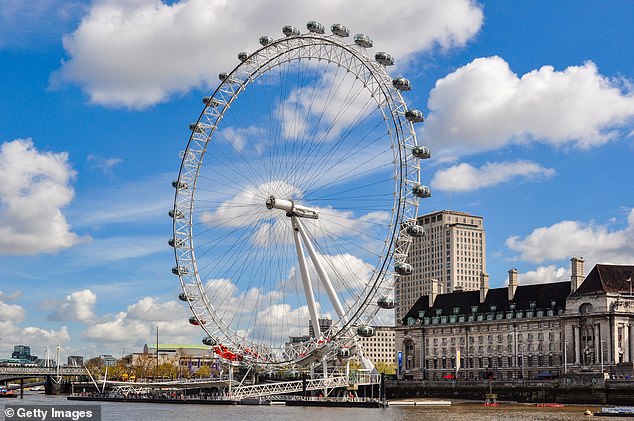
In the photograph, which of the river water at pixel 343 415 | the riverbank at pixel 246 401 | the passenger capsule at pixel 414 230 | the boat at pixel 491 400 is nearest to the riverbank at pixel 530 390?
the boat at pixel 491 400

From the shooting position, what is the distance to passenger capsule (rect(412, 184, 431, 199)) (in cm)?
8000

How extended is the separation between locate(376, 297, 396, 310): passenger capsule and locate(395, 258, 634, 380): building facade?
129 ft

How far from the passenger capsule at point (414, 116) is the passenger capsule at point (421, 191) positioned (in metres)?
5.52

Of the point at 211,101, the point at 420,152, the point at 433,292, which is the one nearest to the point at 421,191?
the point at 420,152

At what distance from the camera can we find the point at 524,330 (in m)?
124

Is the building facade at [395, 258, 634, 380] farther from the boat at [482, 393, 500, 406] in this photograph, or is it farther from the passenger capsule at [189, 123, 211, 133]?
the passenger capsule at [189, 123, 211, 133]

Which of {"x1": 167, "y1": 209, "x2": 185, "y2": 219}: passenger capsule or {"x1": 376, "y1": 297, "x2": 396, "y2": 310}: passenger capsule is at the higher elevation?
{"x1": 167, "y1": 209, "x2": 185, "y2": 219}: passenger capsule

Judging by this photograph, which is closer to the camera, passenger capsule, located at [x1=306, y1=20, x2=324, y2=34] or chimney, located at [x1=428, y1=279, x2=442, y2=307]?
passenger capsule, located at [x1=306, y1=20, x2=324, y2=34]

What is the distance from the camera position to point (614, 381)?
96.2 m

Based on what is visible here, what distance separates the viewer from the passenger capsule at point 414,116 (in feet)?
259

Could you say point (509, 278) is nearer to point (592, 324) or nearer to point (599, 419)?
point (592, 324)

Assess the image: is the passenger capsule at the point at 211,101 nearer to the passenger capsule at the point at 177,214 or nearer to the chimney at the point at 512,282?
the passenger capsule at the point at 177,214

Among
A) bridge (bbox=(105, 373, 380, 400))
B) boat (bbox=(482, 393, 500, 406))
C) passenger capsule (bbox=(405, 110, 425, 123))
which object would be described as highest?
passenger capsule (bbox=(405, 110, 425, 123))

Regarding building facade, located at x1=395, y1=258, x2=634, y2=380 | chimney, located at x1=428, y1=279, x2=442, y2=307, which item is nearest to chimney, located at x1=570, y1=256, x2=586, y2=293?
building facade, located at x1=395, y1=258, x2=634, y2=380
